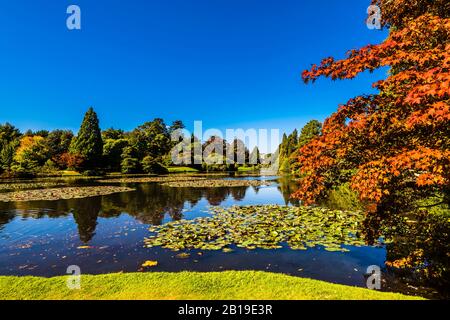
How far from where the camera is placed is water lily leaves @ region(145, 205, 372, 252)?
30.2 ft

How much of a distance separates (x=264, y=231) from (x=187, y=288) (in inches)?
245

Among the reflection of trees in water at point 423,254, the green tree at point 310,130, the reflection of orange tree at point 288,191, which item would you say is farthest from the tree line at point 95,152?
the reflection of trees in water at point 423,254

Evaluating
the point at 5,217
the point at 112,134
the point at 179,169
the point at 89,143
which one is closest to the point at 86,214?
the point at 5,217

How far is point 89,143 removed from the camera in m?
53.1

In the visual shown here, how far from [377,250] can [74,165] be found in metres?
54.3

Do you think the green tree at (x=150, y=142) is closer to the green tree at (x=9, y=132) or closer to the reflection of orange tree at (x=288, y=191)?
the green tree at (x=9, y=132)

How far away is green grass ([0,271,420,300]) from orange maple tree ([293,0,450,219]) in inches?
71.3

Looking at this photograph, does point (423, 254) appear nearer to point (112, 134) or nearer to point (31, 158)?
point (31, 158)

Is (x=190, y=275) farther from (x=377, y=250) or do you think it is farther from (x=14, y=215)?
(x=14, y=215)

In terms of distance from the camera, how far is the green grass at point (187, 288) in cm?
473

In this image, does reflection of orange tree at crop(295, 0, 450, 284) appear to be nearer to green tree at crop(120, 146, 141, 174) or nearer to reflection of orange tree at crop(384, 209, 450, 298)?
reflection of orange tree at crop(384, 209, 450, 298)

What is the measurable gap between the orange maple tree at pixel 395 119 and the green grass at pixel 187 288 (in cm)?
181

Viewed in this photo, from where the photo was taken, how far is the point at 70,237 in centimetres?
1042
